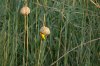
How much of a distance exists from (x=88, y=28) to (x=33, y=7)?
458 mm

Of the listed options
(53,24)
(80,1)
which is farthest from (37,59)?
(80,1)

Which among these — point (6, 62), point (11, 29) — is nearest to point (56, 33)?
point (11, 29)

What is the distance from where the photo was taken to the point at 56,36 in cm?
187

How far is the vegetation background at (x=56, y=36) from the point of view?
4.93 feet

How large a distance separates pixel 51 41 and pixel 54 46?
4 centimetres

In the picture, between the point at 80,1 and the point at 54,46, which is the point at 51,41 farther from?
the point at 80,1

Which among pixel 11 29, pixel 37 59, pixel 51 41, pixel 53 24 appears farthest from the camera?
pixel 53 24

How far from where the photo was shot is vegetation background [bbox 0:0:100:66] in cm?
150

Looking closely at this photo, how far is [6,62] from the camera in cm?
145

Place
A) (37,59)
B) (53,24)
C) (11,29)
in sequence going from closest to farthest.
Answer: (37,59)
(11,29)
(53,24)

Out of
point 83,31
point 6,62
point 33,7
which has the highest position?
point 33,7

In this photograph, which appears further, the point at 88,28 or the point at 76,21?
the point at 76,21

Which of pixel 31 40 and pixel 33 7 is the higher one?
pixel 33 7

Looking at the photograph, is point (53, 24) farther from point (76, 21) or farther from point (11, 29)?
point (11, 29)
